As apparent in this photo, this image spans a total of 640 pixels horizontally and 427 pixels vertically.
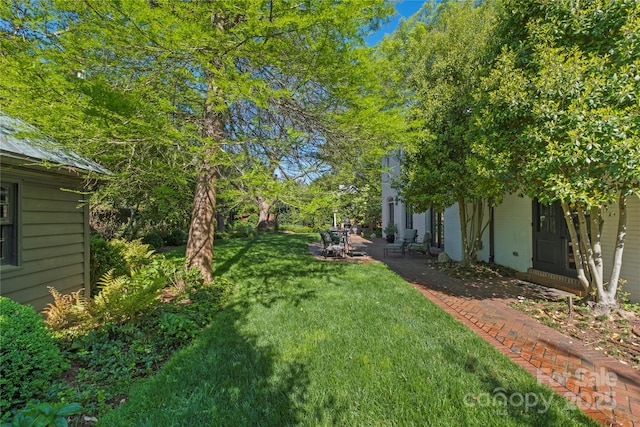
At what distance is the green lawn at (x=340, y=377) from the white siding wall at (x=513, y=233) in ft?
14.9

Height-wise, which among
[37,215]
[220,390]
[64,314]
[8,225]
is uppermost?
[37,215]

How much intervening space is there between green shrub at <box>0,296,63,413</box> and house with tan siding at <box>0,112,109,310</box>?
5.72 feet

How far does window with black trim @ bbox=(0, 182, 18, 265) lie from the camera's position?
441 cm

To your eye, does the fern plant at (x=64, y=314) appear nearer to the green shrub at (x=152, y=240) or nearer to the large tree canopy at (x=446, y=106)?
the large tree canopy at (x=446, y=106)

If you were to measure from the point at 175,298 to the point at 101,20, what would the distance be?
4.56 meters

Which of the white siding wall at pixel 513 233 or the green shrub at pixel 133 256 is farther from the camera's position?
the white siding wall at pixel 513 233

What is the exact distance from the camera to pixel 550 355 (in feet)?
12.0

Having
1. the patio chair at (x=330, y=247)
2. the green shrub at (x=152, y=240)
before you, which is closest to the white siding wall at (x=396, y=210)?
the patio chair at (x=330, y=247)

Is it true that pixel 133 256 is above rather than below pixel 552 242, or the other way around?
below

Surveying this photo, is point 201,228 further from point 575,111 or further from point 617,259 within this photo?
point 617,259

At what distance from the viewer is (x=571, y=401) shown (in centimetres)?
277

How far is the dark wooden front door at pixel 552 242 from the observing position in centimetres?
685

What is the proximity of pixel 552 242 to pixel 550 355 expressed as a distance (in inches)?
183

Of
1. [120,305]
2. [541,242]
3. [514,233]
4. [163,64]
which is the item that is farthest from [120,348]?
[514,233]
